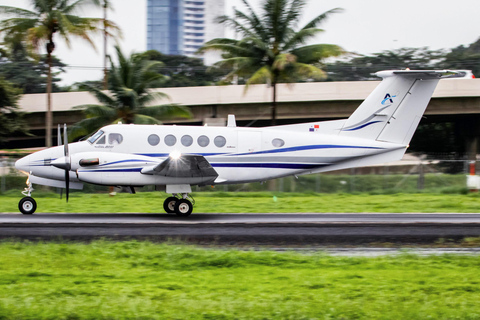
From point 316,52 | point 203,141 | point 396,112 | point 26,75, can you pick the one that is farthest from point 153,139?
point 26,75

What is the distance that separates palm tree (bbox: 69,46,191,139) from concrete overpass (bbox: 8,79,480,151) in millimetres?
10915

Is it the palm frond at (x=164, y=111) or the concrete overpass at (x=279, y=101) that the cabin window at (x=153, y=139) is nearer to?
the palm frond at (x=164, y=111)

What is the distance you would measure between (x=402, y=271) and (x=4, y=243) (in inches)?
315

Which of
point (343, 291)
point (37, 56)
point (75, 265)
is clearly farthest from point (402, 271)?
point (37, 56)

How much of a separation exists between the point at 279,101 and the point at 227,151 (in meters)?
24.5

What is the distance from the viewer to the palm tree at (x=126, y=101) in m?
28.3

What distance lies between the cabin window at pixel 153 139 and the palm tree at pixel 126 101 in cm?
1085

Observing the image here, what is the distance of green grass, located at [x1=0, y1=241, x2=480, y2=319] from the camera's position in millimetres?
6934

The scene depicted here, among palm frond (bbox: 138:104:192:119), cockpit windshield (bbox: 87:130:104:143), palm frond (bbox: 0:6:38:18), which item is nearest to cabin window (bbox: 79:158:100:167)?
cockpit windshield (bbox: 87:130:104:143)

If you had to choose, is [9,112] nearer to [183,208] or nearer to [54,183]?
[54,183]

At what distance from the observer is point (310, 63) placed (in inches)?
1159

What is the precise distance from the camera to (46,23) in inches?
1129

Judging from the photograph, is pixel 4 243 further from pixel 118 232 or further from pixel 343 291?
pixel 343 291

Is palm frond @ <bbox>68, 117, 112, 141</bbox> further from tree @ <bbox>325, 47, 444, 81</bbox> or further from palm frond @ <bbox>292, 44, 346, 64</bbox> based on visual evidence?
tree @ <bbox>325, 47, 444, 81</bbox>
